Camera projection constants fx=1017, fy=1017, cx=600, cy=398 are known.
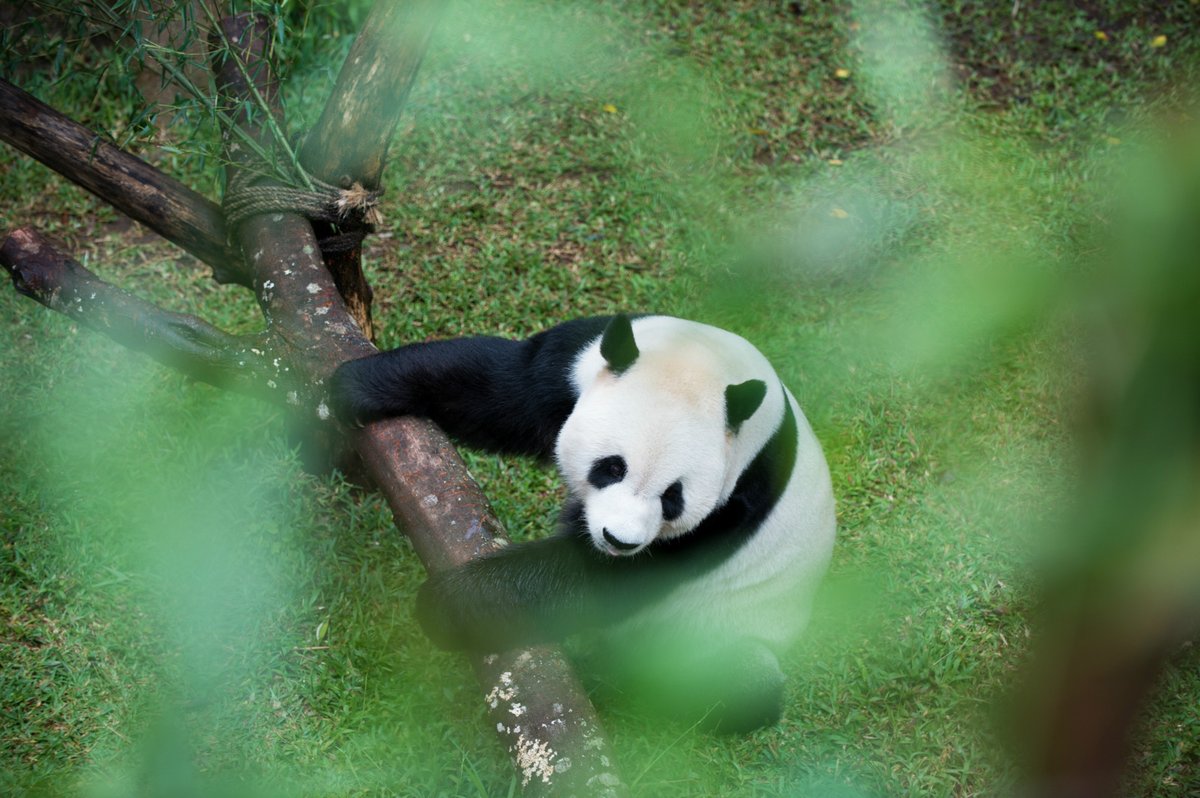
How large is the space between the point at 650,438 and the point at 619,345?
0.27 meters

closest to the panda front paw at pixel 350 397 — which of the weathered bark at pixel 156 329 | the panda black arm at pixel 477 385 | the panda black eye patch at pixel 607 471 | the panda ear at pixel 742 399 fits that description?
the panda black arm at pixel 477 385

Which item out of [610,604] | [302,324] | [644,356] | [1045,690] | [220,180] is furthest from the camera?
[220,180]

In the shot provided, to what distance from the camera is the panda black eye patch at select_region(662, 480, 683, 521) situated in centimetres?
266

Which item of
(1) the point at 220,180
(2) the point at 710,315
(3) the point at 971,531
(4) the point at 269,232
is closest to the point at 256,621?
(4) the point at 269,232

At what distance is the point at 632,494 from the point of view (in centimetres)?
262

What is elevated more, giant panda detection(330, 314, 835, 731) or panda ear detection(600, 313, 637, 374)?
panda ear detection(600, 313, 637, 374)

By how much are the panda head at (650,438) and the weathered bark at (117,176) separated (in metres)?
1.75

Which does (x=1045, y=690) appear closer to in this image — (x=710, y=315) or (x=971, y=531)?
(x=971, y=531)

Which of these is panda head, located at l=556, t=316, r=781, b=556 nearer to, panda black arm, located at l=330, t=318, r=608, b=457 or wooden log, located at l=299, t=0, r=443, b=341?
panda black arm, located at l=330, t=318, r=608, b=457

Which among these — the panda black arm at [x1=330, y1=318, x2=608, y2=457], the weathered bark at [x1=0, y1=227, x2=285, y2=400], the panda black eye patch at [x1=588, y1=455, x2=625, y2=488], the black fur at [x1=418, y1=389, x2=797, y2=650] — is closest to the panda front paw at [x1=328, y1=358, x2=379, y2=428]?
the panda black arm at [x1=330, y1=318, x2=608, y2=457]

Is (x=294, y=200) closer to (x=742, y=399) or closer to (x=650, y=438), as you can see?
(x=650, y=438)

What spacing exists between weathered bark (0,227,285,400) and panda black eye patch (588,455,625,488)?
117 centimetres

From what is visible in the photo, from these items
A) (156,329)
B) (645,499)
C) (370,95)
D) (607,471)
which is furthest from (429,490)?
(370,95)

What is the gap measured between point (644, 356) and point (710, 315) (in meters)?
1.98
